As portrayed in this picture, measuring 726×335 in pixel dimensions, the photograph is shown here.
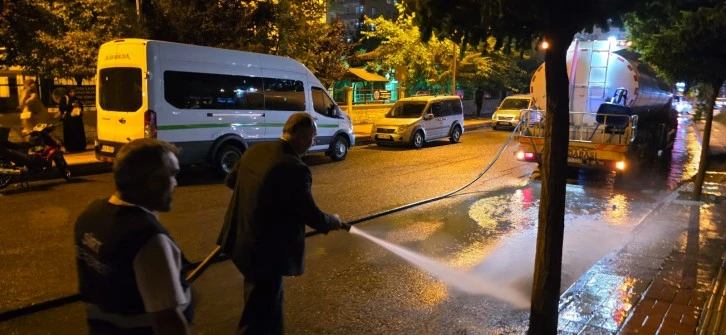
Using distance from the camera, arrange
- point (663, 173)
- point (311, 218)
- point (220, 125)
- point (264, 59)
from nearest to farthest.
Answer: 1. point (311, 218)
2. point (220, 125)
3. point (264, 59)
4. point (663, 173)

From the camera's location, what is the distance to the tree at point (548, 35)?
3490 millimetres

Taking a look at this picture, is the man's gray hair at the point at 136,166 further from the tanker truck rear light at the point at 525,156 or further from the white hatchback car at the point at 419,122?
the white hatchback car at the point at 419,122

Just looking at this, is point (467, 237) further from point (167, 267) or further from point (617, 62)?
point (617, 62)

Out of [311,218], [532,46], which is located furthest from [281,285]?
[532,46]

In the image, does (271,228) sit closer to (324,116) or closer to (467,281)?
(467,281)

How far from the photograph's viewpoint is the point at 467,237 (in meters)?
7.35

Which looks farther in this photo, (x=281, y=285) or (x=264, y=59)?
(x=264, y=59)

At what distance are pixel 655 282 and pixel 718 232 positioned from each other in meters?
2.77

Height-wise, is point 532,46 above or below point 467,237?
above

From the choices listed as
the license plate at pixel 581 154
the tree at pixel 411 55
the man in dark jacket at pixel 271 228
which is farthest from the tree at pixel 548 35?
the tree at pixel 411 55

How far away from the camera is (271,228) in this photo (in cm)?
326

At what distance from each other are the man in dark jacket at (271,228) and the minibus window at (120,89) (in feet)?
26.6

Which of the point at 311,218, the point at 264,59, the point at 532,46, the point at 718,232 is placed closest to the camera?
the point at 311,218

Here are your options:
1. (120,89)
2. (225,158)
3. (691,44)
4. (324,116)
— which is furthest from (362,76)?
(691,44)
